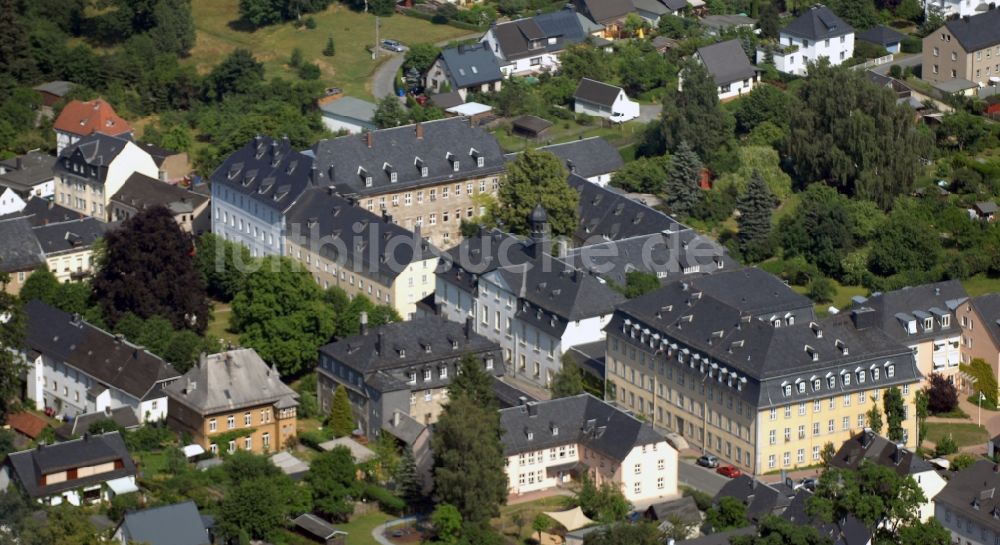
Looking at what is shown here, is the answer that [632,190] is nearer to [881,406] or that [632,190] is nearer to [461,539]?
[881,406]

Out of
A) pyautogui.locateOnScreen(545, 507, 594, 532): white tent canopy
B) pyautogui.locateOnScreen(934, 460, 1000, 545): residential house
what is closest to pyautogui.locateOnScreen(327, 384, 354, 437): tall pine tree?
pyautogui.locateOnScreen(545, 507, 594, 532): white tent canopy

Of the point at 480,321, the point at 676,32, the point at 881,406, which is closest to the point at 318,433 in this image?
the point at 480,321

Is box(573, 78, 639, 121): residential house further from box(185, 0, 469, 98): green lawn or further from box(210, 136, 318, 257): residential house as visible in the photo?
box(210, 136, 318, 257): residential house

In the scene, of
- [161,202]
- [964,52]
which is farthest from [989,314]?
[161,202]

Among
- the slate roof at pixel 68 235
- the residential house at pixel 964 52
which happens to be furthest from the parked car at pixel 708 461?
the residential house at pixel 964 52

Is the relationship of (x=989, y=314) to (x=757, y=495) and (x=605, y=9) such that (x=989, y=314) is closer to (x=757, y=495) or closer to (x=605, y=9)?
(x=757, y=495)
